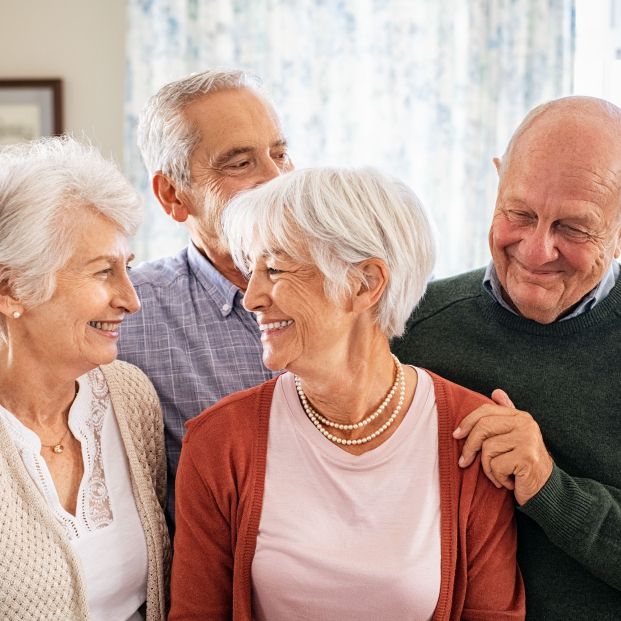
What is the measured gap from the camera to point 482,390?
1809mm

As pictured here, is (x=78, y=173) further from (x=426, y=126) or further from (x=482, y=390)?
(x=426, y=126)

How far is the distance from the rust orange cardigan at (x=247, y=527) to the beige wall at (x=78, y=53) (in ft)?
9.05

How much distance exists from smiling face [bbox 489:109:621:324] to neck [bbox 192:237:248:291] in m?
0.69

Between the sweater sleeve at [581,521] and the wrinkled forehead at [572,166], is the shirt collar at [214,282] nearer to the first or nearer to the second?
the wrinkled forehead at [572,166]

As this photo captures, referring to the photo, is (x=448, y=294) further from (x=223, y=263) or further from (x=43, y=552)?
(x=43, y=552)

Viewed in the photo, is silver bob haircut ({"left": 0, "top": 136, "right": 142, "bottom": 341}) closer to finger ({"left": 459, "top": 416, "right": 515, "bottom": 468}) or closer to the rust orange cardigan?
the rust orange cardigan

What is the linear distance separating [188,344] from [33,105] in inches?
99.8

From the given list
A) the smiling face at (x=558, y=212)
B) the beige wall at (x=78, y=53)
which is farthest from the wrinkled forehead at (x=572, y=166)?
the beige wall at (x=78, y=53)

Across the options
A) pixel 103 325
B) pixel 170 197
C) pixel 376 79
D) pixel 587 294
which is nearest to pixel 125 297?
pixel 103 325

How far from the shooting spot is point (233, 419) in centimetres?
165

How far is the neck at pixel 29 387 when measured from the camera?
66.2 inches

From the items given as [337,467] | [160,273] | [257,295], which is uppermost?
[257,295]

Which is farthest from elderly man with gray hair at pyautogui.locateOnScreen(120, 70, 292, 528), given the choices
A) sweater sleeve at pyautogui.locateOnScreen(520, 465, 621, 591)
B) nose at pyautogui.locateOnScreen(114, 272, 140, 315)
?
sweater sleeve at pyautogui.locateOnScreen(520, 465, 621, 591)

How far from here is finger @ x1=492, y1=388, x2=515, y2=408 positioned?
5.55ft
